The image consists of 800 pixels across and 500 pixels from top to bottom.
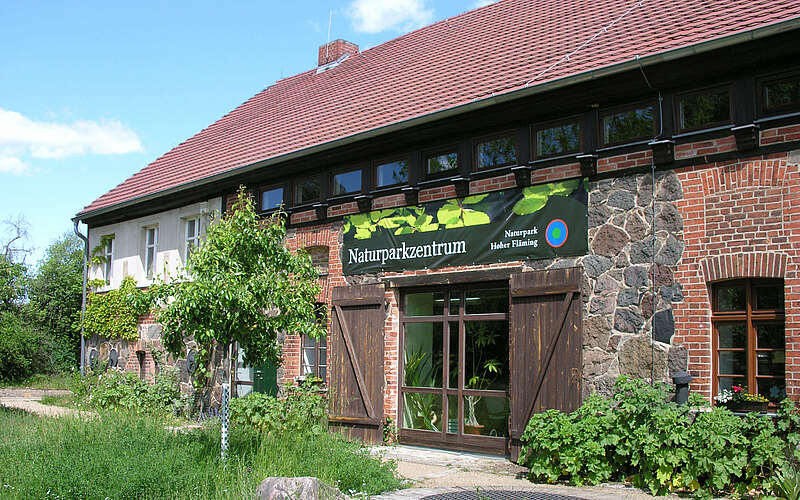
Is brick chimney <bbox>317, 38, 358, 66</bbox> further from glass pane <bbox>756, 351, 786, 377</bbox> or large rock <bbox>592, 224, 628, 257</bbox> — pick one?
glass pane <bbox>756, 351, 786, 377</bbox>

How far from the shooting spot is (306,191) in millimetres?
13375

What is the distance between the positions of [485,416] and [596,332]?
2.12 m

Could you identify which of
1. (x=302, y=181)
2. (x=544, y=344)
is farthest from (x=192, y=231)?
(x=544, y=344)

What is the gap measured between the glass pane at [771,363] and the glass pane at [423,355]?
171 inches

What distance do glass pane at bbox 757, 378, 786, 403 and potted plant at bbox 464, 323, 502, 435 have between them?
342 cm

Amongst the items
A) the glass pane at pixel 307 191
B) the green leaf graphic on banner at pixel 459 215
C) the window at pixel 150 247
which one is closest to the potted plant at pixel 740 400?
the green leaf graphic on banner at pixel 459 215

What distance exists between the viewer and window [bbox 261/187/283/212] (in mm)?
13883

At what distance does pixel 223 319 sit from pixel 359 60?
1021 centimetres

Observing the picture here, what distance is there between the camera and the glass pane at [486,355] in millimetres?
10234

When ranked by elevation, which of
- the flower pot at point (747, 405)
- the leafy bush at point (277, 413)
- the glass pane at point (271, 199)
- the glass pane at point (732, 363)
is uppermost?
the glass pane at point (271, 199)

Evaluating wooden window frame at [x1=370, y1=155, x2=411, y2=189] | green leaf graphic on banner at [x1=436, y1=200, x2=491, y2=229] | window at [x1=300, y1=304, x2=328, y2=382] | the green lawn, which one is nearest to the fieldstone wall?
green leaf graphic on banner at [x1=436, y1=200, x2=491, y2=229]

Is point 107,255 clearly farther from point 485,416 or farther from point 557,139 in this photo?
point 557,139

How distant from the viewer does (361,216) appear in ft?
40.1

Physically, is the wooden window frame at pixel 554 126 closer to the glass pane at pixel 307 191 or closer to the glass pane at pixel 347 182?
the glass pane at pixel 347 182
